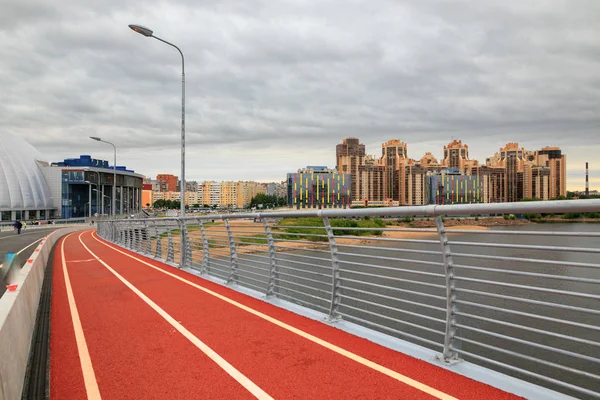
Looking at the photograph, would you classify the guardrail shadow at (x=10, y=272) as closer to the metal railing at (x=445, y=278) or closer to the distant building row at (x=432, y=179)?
the metal railing at (x=445, y=278)

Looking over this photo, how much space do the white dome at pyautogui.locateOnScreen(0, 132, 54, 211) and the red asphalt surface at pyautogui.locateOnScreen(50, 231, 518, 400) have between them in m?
96.8

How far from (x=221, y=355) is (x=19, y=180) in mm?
104583

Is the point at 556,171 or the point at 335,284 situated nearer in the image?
the point at 335,284

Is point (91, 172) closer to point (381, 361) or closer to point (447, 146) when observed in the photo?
point (381, 361)

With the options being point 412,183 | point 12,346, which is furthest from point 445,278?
point 412,183

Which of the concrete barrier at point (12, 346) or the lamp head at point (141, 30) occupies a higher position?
the lamp head at point (141, 30)

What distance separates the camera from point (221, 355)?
4496mm

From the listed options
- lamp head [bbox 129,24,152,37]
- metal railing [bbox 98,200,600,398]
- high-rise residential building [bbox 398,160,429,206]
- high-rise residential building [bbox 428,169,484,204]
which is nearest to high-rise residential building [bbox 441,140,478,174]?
high-rise residential building [bbox 398,160,429,206]

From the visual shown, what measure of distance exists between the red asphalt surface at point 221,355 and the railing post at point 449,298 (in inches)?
8.4

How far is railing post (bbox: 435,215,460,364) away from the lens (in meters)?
3.77

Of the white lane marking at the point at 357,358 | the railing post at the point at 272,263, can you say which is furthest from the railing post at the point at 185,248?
the railing post at the point at 272,263

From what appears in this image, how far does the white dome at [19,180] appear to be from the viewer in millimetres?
87206

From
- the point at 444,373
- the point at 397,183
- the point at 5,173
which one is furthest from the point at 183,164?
the point at 397,183

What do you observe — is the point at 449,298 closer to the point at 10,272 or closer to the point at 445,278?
the point at 445,278
